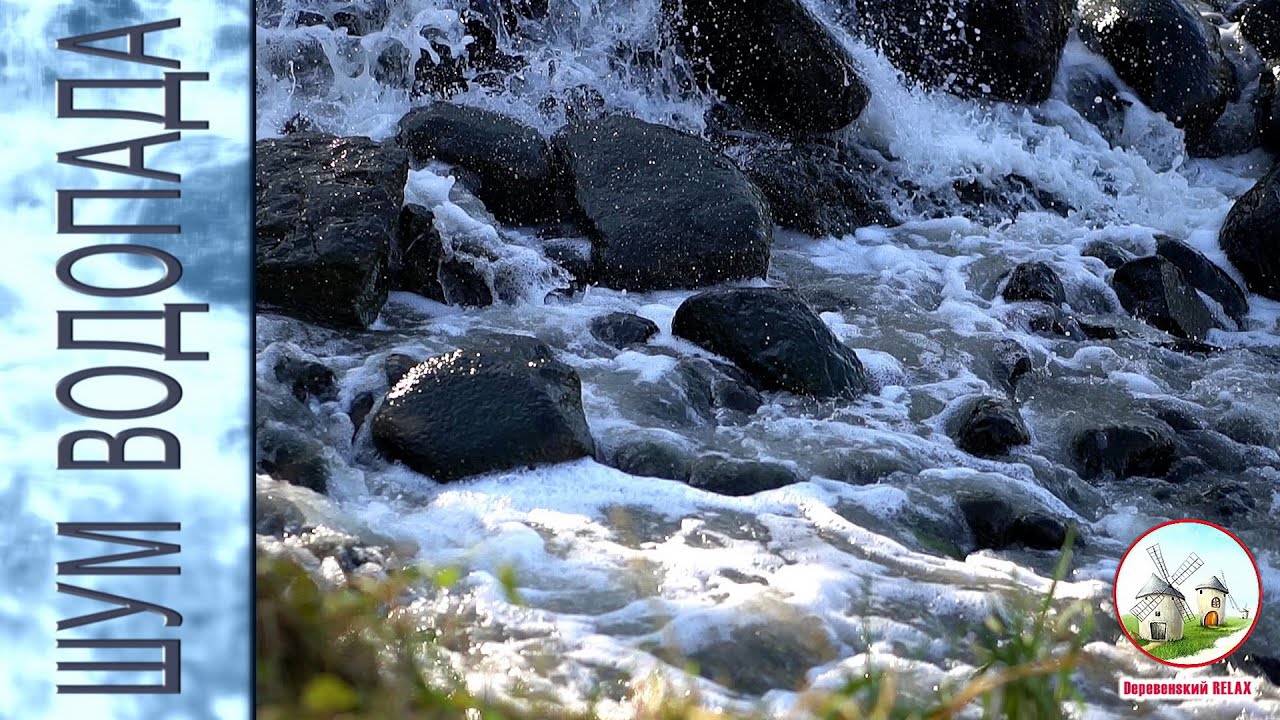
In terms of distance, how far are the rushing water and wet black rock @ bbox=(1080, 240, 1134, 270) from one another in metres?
0.11

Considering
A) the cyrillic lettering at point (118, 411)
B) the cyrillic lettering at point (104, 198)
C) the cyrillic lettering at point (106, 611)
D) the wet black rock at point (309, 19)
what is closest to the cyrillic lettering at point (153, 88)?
the cyrillic lettering at point (104, 198)

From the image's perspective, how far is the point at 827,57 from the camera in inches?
286

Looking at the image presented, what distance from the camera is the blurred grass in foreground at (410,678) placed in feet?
5.70

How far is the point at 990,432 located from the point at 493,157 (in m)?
2.84

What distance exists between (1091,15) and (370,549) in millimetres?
7845

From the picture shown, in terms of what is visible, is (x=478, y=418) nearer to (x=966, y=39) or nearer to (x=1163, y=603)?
(x=1163, y=603)

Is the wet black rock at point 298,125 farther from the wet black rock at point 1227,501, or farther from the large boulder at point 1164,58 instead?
the large boulder at point 1164,58

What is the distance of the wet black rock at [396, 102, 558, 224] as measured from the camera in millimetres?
6137

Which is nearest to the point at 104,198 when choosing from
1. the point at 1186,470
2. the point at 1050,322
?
the point at 1186,470

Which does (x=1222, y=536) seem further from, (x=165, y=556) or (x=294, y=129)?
(x=294, y=129)

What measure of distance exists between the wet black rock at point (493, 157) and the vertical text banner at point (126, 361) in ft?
13.4

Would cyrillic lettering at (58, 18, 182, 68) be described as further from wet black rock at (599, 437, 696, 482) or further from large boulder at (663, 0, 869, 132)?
large boulder at (663, 0, 869, 132)

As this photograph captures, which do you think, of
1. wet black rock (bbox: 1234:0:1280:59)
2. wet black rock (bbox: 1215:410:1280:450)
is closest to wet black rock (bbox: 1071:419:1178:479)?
wet black rock (bbox: 1215:410:1280:450)

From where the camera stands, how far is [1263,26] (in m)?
10.1
